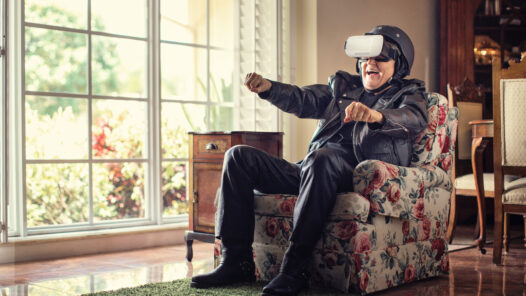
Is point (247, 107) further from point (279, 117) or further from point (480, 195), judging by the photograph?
point (480, 195)

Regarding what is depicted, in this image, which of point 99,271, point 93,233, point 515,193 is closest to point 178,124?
point 93,233

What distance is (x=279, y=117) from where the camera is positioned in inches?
163

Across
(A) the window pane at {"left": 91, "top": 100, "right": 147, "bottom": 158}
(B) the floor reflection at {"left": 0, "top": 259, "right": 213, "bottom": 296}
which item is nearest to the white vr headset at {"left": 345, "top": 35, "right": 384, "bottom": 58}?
(B) the floor reflection at {"left": 0, "top": 259, "right": 213, "bottom": 296}

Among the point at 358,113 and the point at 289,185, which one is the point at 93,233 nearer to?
the point at 289,185

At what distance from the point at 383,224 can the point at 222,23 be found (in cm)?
225

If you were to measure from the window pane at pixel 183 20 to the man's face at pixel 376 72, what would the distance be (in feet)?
5.93

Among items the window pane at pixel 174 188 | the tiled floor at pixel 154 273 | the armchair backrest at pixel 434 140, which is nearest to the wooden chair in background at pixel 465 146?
the tiled floor at pixel 154 273

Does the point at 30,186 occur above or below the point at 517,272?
above

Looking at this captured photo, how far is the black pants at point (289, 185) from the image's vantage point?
2.26 m

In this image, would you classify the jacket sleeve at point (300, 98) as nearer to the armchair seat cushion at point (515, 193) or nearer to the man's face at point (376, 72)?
the man's face at point (376, 72)

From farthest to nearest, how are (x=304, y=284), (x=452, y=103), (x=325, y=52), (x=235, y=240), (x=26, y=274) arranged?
(x=325, y=52), (x=452, y=103), (x=26, y=274), (x=235, y=240), (x=304, y=284)

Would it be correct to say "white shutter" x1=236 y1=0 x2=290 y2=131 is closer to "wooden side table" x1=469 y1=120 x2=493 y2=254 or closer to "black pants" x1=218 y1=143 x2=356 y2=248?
"wooden side table" x1=469 y1=120 x2=493 y2=254

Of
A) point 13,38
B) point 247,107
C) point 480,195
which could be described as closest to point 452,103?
point 480,195

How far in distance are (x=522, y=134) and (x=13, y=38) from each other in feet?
8.71
